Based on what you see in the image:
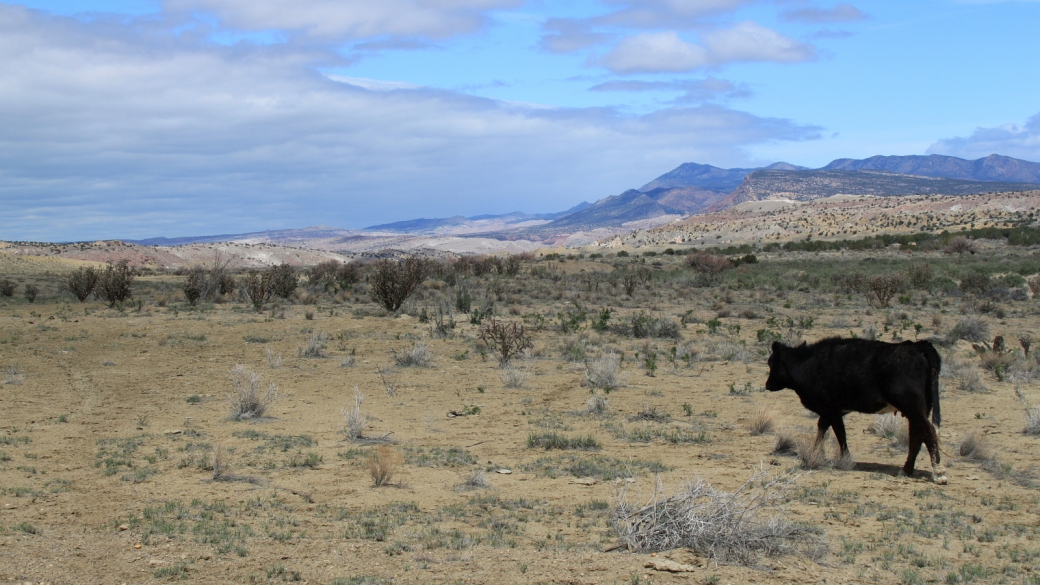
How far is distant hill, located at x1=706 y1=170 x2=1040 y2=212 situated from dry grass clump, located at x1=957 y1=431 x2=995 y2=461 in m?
155

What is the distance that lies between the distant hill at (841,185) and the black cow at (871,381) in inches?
6144

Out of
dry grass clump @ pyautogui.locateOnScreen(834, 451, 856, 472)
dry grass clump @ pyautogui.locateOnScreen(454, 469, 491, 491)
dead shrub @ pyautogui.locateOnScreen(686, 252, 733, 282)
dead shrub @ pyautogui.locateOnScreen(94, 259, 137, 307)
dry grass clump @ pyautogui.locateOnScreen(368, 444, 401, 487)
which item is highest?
dead shrub @ pyautogui.locateOnScreen(94, 259, 137, 307)

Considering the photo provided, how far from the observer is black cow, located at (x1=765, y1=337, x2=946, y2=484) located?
7.46 metres

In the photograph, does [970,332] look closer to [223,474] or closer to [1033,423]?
[1033,423]

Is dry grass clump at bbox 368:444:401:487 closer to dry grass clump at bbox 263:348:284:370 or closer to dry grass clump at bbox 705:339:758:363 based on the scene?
dry grass clump at bbox 263:348:284:370

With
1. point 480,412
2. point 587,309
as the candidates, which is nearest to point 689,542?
point 480,412

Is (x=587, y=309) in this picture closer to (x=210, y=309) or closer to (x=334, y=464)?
(x=210, y=309)

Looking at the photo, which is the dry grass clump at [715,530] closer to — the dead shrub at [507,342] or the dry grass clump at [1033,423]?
the dry grass clump at [1033,423]

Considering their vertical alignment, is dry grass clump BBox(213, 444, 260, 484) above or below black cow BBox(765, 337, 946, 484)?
below

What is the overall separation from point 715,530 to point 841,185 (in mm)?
178797

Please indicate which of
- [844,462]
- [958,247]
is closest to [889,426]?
[844,462]

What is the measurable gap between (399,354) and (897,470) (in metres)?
10.2

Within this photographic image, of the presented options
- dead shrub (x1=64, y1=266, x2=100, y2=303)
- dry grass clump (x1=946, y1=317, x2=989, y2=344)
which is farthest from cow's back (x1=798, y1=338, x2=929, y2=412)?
dead shrub (x1=64, y1=266, x2=100, y2=303)

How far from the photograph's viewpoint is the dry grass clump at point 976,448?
8492 mm
